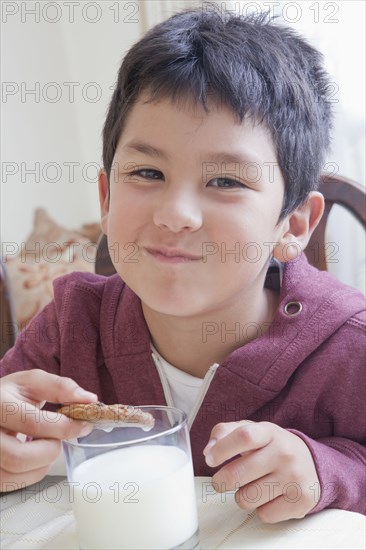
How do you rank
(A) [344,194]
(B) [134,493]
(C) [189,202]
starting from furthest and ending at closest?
(A) [344,194] < (C) [189,202] < (B) [134,493]

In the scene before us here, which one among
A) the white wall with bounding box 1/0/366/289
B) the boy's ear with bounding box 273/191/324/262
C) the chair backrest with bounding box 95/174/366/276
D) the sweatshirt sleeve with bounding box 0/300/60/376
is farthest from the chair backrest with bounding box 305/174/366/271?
the white wall with bounding box 1/0/366/289

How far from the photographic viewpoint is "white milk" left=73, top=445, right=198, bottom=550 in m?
0.54

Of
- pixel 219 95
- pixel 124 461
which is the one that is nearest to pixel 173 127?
pixel 219 95

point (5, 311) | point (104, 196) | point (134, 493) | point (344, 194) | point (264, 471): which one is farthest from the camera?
point (5, 311)

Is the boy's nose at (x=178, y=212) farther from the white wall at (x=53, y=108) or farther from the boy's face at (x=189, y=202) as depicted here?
the white wall at (x=53, y=108)

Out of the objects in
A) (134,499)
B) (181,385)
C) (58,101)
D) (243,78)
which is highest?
(243,78)

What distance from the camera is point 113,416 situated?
0.57 meters

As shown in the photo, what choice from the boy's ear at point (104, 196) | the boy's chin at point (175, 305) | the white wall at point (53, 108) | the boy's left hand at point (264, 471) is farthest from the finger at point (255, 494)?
the white wall at point (53, 108)

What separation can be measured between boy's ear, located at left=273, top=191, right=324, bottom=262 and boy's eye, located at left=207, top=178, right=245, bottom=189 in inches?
5.7

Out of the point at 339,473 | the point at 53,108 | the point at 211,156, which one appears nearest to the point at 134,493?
the point at 339,473

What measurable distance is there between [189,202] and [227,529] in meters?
0.33

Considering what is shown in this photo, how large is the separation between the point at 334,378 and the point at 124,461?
0.39 meters

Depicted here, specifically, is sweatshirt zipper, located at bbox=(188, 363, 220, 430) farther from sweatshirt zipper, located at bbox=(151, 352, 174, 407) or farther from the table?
the table

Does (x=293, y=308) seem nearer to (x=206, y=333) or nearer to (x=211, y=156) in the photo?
(x=206, y=333)
